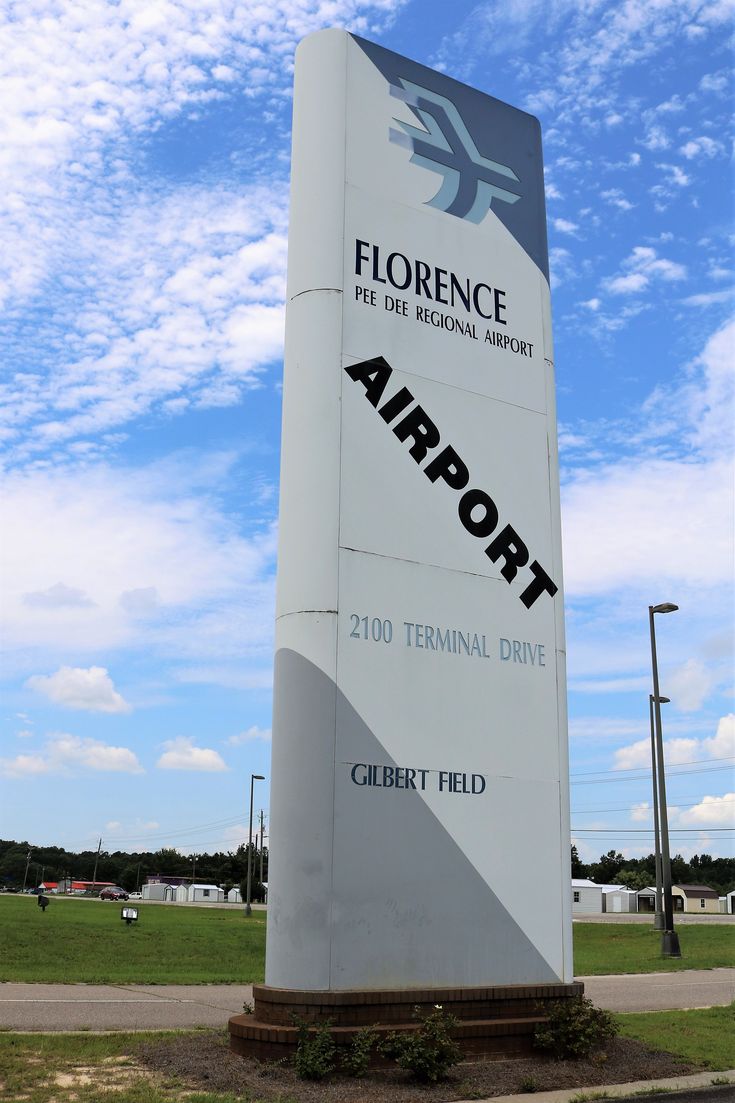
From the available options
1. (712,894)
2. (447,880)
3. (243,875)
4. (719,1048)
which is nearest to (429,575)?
(447,880)

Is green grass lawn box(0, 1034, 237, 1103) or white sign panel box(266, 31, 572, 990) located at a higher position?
white sign panel box(266, 31, 572, 990)

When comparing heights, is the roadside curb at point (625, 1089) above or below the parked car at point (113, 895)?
above

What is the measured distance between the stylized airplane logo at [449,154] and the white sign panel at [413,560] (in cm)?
3

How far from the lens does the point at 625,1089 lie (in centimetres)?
920

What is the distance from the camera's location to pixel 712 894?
347 feet

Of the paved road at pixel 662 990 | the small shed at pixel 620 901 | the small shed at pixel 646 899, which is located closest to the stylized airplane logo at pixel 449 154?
the paved road at pixel 662 990

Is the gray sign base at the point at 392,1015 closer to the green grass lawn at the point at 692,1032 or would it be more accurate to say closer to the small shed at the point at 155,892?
the green grass lawn at the point at 692,1032

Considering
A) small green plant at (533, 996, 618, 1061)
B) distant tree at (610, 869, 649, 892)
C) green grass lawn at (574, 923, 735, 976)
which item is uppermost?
small green plant at (533, 996, 618, 1061)

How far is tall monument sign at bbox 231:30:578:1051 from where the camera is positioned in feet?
32.3

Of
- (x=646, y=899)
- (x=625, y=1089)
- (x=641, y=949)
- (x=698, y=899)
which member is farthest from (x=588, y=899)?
(x=625, y=1089)

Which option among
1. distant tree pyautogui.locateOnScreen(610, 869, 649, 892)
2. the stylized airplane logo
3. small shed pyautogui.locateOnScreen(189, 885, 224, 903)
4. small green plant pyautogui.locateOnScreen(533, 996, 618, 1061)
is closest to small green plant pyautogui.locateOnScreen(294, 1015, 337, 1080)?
small green plant pyautogui.locateOnScreen(533, 996, 618, 1061)

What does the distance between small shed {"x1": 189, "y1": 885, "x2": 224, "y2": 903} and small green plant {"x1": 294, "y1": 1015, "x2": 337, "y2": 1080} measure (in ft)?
346

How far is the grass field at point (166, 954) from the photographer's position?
772 inches

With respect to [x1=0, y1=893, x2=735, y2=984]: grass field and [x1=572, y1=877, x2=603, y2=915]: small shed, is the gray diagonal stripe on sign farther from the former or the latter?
[x1=572, y1=877, x2=603, y2=915]: small shed
